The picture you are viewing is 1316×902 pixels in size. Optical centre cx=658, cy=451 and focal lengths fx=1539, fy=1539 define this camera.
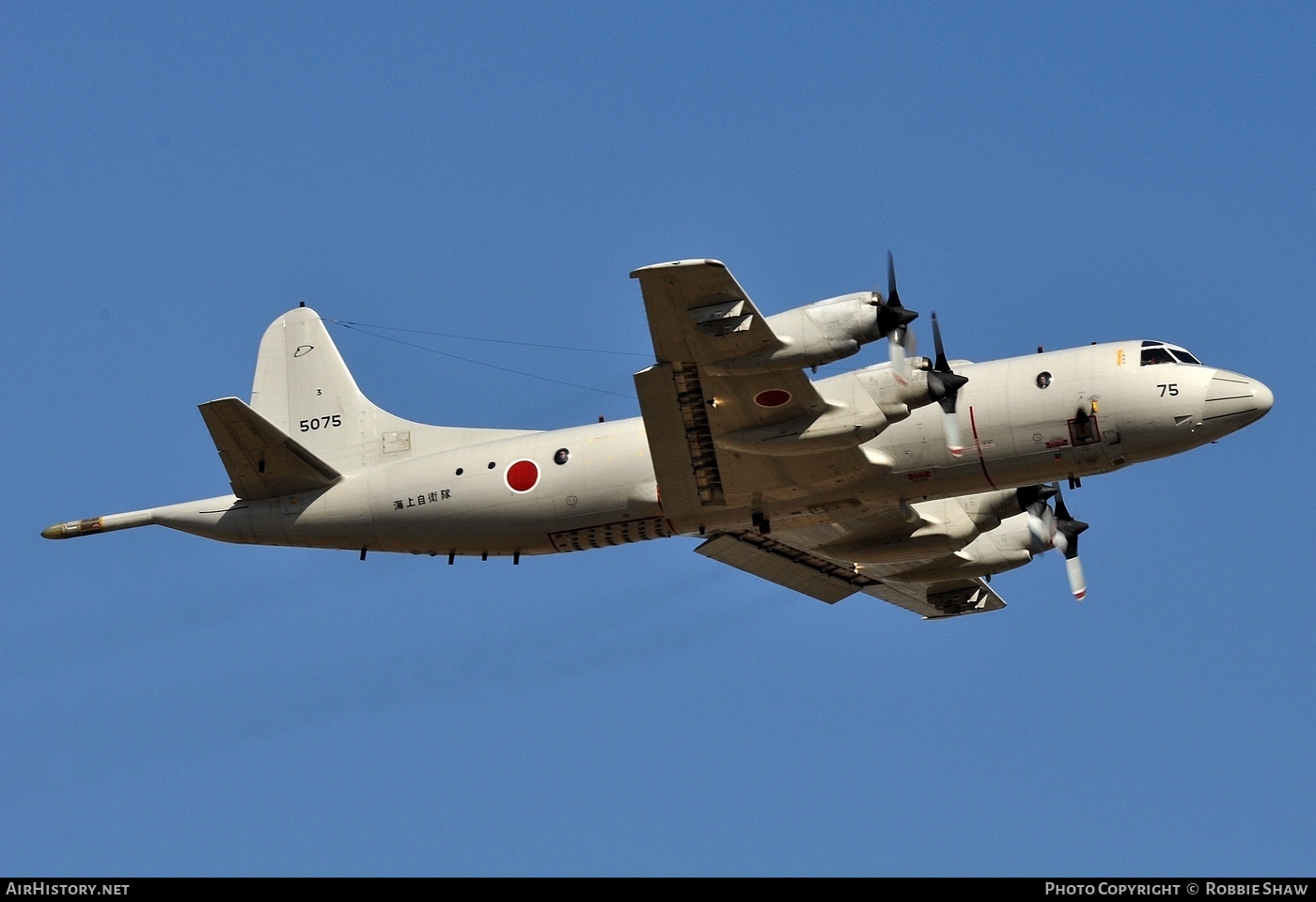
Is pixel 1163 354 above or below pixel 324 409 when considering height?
below

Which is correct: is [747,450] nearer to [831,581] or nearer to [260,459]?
[831,581]

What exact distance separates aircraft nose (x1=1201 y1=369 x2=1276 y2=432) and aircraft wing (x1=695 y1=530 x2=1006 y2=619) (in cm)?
832

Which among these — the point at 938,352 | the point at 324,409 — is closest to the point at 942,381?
the point at 938,352

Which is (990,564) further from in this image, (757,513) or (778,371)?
(778,371)

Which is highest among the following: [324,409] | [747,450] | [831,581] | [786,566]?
[324,409]

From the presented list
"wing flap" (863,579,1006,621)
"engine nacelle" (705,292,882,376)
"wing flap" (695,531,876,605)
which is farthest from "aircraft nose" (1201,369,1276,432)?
"wing flap" (695,531,876,605)

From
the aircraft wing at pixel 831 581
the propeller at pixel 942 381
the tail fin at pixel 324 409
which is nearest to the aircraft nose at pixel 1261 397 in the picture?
the propeller at pixel 942 381

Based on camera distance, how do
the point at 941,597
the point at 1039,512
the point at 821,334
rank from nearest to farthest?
the point at 821,334, the point at 1039,512, the point at 941,597

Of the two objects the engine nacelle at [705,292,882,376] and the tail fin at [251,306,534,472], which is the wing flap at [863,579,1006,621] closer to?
the tail fin at [251,306,534,472]

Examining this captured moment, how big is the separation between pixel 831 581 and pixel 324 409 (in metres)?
12.0

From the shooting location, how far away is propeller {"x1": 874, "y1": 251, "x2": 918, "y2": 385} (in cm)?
2536

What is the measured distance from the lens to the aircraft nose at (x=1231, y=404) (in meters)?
27.7

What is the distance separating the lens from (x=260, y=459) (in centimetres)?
3014
